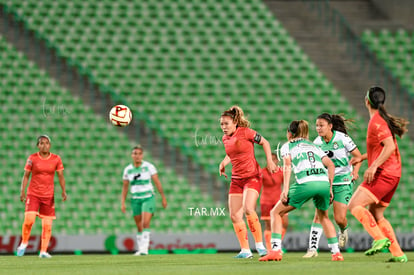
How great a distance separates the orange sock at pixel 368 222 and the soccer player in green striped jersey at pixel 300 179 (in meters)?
1.05

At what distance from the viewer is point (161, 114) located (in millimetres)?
21312

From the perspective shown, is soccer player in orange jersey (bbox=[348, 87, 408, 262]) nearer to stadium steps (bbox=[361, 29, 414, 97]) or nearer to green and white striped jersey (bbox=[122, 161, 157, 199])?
green and white striped jersey (bbox=[122, 161, 157, 199])

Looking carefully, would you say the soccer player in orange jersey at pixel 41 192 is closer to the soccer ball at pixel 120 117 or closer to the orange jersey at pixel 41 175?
the orange jersey at pixel 41 175

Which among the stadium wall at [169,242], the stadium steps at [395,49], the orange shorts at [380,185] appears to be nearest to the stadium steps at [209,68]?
the stadium steps at [395,49]

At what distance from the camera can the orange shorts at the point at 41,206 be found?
14453mm

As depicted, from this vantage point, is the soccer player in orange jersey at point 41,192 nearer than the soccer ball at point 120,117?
Yes

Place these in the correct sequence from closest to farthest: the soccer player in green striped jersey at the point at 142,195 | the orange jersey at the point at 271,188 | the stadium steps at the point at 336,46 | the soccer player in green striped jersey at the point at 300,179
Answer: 1. the soccer player in green striped jersey at the point at 300,179
2. the orange jersey at the point at 271,188
3. the soccer player in green striped jersey at the point at 142,195
4. the stadium steps at the point at 336,46

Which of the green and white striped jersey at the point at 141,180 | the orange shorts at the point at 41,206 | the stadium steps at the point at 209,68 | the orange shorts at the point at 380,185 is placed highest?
the stadium steps at the point at 209,68

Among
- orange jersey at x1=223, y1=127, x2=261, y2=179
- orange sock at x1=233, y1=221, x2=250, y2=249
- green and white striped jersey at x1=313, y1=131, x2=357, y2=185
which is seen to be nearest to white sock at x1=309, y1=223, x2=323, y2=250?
green and white striped jersey at x1=313, y1=131, x2=357, y2=185

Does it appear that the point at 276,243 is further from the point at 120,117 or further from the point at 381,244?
the point at 120,117

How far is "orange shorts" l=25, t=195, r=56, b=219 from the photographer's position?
14.5 metres

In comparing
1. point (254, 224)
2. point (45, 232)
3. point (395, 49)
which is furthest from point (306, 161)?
point (395, 49)

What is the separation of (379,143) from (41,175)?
711 cm

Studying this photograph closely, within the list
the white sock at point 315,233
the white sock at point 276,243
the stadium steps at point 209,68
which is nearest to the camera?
the white sock at point 276,243
